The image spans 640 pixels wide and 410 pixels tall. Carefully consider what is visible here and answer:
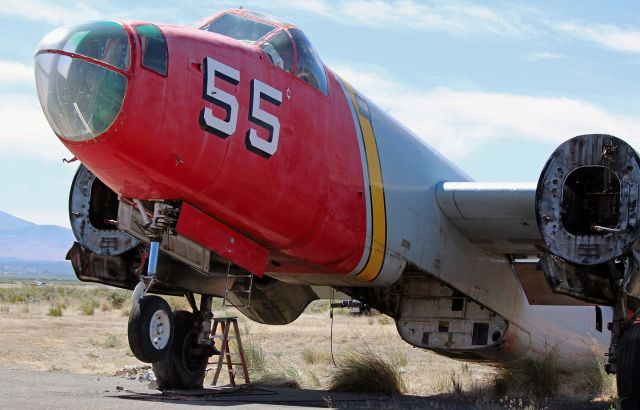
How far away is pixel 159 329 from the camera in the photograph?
9.95 m

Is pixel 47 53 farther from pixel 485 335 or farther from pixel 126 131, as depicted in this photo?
pixel 485 335

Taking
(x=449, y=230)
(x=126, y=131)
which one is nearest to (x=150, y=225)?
(x=126, y=131)

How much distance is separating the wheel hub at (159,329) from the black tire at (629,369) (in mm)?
4549

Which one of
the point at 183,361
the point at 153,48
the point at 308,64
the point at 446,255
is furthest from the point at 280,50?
the point at 183,361

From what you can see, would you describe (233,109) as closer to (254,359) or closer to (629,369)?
(629,369)

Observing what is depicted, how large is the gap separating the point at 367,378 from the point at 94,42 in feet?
24.0

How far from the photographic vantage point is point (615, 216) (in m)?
10.5

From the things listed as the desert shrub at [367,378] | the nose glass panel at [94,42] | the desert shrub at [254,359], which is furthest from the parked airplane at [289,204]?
the desert shrub at [254,359]

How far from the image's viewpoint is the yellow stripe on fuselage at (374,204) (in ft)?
36.7

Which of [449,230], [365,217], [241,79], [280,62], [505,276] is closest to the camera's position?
[241,79]

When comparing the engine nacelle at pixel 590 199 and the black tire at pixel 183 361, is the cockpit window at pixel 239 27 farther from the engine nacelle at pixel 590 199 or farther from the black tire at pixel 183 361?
the black tire at pixel 183 361

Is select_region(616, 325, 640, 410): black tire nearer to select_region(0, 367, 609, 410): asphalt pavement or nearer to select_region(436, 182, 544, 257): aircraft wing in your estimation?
select_region(0, 367, 609, 410): asphalt pavement

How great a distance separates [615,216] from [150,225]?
196 inches

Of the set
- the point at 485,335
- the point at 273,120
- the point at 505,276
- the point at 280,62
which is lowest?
the point at 485,335
